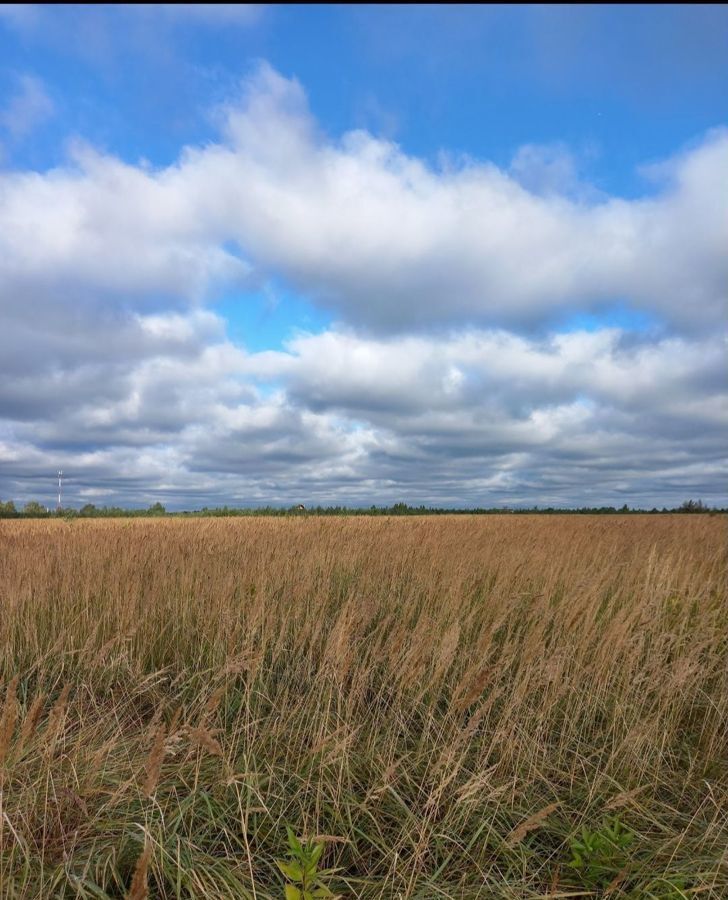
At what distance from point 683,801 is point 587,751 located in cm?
52

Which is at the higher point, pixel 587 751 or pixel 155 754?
pixel 155 754

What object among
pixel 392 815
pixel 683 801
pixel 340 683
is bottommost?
pixel 683 801

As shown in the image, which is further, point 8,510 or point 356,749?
point 8,510

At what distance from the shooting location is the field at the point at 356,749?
8.09ft

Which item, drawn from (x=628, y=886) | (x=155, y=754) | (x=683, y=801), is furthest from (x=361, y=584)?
(x=155, y=754)

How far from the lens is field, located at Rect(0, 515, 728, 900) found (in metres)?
2.47

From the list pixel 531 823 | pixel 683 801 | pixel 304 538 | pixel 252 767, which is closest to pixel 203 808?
pixel 252 767

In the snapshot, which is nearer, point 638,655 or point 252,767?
point 252,767

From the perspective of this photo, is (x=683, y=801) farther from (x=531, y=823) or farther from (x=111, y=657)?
(x=111, y=657)

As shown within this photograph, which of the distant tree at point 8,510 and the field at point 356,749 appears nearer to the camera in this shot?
the field at point 356,749

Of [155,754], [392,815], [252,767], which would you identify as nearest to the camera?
[155,754]

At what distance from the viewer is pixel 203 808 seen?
9.07 feet

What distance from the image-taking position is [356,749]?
332 centimetres

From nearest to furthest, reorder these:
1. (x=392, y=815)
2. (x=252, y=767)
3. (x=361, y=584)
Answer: (x=392, y=815) → (x=252, y=767) → (x=361, y=584)
